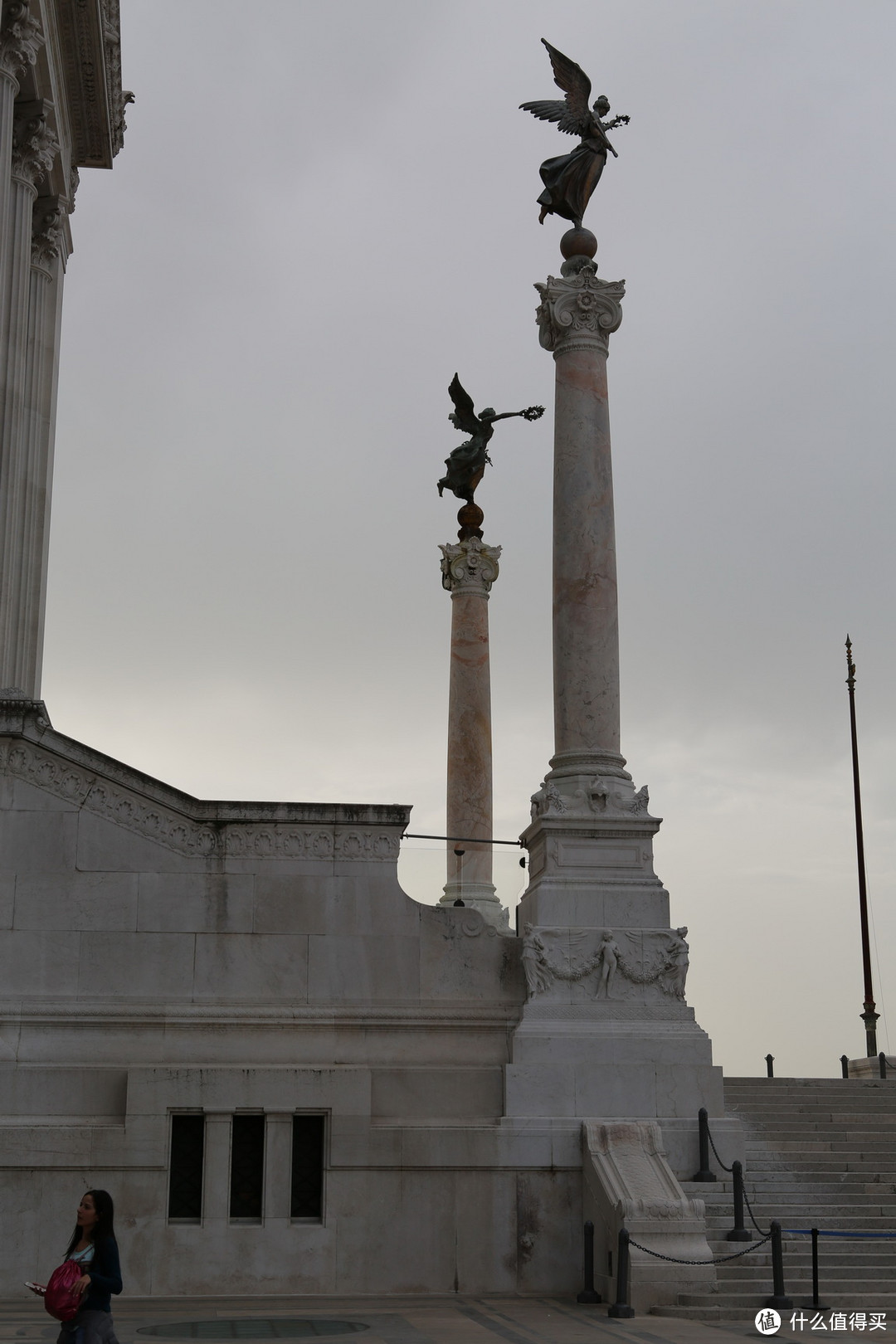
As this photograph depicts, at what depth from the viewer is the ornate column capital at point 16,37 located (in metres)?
26.5

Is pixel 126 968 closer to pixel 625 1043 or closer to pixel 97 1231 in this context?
pixel 625 1043

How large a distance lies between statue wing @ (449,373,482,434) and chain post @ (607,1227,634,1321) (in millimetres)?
24513

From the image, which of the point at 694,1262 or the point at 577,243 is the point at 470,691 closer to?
the point at 577,243

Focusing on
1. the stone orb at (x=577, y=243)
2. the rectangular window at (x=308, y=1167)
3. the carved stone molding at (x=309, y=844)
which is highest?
the stone orb at (x=577, y=243)

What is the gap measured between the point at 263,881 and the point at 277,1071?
265 cm

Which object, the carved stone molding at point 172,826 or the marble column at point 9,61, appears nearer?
the carved stone molding at point 172,826

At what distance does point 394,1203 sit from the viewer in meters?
20.4

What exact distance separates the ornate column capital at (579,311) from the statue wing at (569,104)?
2702 mm

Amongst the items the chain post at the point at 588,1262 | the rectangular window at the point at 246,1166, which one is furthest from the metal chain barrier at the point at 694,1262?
the rectangular window at the point at 246,1166

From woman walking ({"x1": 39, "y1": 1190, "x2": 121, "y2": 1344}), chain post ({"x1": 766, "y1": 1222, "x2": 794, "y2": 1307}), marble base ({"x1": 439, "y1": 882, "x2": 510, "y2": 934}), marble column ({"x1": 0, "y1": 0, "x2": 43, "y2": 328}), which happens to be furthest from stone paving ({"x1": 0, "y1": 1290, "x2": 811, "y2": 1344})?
marble column ({"x1": 0, "y1": 0, "x2": 43, "y2": 328})

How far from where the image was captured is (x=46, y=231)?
108ft

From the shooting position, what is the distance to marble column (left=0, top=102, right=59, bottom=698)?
93.7 feet

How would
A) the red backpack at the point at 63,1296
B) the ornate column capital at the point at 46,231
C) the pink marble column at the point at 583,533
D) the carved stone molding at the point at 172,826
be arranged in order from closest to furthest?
the red backpack at the point at 63,1296, the carved stone molding at the point at 172,826, the pink marble column at the point at 583,533, the ornate column capital at the point at 46,231

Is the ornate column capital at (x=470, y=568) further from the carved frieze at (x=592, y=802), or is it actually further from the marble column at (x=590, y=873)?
the carved frieze at (x=592, y=802)
